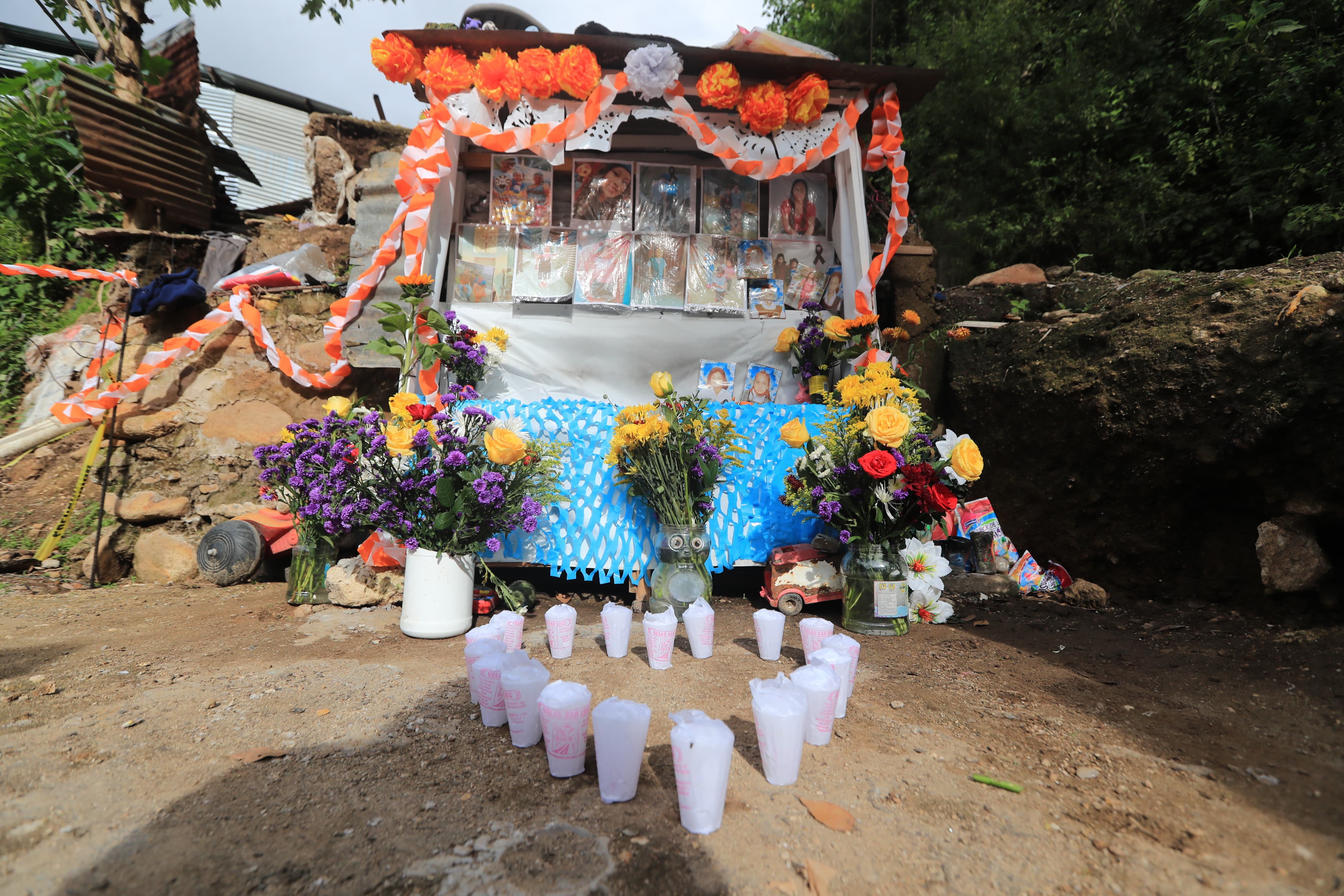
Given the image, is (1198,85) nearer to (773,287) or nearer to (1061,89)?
(1061,89)

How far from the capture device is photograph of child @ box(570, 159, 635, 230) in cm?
461

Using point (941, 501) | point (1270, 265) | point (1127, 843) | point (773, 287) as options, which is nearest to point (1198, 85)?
point (1270, 265)

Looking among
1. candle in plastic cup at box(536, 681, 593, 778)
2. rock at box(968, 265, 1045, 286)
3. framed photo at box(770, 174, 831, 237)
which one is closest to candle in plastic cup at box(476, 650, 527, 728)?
candle in plastic cup at box(536, 681, 593, 778)

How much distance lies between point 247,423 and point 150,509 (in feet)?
2.63

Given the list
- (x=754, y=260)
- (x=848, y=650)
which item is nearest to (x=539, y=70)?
(x=754, y=260)

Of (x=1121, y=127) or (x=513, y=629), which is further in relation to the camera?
(x=1121, y=127)

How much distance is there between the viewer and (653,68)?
12.6 ft

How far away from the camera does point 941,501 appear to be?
2.80 metres

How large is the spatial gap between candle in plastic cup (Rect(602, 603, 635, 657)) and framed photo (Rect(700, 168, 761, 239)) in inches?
121

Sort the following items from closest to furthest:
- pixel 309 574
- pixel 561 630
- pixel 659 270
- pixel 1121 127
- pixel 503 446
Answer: pixel 561 630 → pixel 503 446 → pixel 309 574 → pixel 659 270 → pixel 1121 127

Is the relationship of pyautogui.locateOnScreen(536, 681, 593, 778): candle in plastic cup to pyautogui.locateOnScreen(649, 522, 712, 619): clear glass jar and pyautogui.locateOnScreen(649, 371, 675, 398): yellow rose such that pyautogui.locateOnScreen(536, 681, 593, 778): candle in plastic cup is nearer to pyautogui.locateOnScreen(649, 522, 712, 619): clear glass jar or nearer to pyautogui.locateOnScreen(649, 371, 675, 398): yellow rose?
pyautogui.locateOnScreen(649, 522, 712, 619): clear glass jar

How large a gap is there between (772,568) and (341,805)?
7.38ft

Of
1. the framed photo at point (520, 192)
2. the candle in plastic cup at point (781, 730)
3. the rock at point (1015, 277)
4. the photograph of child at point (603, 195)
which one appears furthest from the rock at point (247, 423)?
the rock at point (1015, 277)

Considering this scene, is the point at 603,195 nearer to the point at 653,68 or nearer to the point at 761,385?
the point at 653,68
